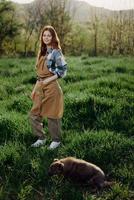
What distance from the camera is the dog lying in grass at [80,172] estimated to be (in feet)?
17.9

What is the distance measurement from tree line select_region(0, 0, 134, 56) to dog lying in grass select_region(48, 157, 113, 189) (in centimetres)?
3508

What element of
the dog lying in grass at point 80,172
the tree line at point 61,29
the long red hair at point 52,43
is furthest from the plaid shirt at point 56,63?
the tree line at point 61,29

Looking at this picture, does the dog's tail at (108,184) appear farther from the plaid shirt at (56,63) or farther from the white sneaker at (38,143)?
the plaid shirt at (56,63)

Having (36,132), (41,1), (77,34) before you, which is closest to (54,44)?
(36,132)

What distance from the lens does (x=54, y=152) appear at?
21.2ft

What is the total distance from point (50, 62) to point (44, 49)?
0.32 meters

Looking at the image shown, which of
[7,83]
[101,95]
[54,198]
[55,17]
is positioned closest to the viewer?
[54,198]

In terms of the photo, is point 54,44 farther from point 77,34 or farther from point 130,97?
point 77,34

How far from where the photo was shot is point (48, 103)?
22.3 ft

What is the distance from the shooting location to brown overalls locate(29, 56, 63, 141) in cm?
677

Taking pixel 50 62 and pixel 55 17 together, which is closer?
pixel 50 62

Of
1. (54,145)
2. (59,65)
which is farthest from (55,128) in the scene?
(59,65)

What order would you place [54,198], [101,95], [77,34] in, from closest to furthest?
1. [54,198]
2. [101,95]
3. [77,34]

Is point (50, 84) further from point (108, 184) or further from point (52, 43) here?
point (108, 184)
